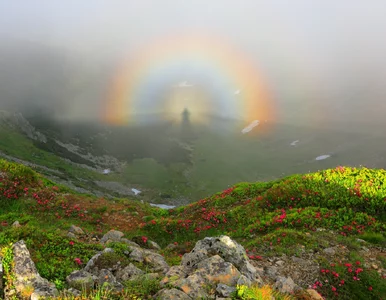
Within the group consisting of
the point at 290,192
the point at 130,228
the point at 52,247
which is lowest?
the point at 130,228

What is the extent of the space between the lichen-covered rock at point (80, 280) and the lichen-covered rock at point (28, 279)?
1.71ft

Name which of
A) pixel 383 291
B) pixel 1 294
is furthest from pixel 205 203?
pixel 1 294

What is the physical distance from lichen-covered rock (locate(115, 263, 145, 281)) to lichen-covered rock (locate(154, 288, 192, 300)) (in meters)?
1.61

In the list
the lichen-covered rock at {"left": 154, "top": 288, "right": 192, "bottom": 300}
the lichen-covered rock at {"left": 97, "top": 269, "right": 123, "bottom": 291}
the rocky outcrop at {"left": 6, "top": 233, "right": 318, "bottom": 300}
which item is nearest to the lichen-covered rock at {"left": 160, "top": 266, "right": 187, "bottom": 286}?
the rocky outcrop at {"left": 6, "top": 233, "right": 318, "bottom": 300}

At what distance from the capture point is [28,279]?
7.66 metres

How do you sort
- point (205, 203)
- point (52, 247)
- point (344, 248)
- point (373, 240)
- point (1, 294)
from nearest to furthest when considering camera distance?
point (1, 294), point (52, 247), point (344, 248), point (373, 240), point (205, 203)

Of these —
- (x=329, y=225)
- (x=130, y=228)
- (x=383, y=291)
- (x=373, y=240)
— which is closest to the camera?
(x=383, y=291)

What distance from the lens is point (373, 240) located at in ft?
53.9

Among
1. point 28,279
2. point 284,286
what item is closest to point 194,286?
point 284,286

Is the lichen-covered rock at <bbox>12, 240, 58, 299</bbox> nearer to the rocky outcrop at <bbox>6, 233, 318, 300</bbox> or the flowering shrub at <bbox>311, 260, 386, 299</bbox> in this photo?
the rocky outcrop at <bbox>6, 233, 318, 300</bbox>

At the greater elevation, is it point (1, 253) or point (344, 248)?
point (1, 253)

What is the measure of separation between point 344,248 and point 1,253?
16.0 metres

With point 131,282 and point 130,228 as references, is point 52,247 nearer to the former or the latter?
point 131,282

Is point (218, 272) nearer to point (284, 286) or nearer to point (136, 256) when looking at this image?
point (284, 286)
